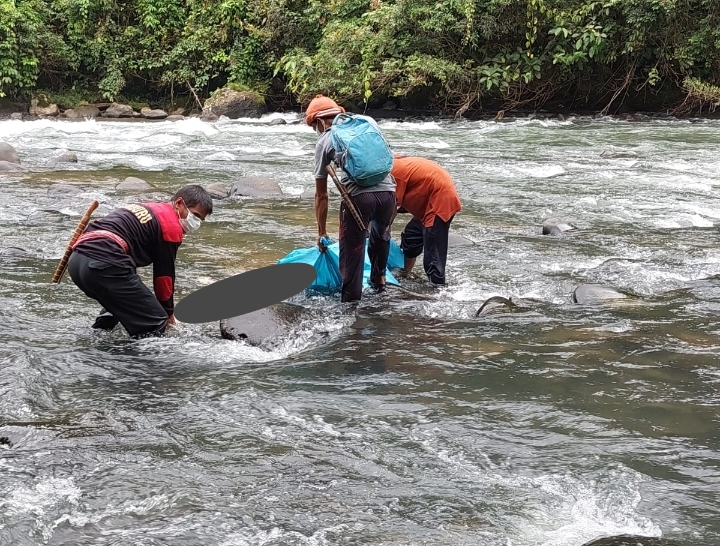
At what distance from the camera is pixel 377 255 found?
625 cm

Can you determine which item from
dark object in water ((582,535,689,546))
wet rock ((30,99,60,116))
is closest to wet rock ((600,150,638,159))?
dark object in water ((582,535,689,546))

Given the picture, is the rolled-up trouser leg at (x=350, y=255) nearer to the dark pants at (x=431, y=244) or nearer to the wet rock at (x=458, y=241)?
the dark pants at (x=431, y=244)

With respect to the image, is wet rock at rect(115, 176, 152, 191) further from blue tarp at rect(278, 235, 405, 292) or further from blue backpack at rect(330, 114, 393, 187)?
blue backpack at rect(330, 114, 393, 187)

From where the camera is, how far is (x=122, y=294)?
16.2 feet

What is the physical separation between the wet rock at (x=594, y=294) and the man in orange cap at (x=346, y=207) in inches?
63.0

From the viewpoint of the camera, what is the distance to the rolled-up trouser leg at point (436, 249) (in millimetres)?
6332

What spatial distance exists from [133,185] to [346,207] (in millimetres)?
5969

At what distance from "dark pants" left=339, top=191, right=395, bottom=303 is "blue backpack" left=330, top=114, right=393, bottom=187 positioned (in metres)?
0.16

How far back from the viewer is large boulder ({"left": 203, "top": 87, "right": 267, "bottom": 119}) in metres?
21.5

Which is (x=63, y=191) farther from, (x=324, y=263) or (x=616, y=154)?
(x=616, y=154)

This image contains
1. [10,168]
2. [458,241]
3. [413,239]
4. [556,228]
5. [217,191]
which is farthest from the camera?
[10,168]

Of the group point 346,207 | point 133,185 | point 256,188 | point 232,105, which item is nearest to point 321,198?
point 346,207

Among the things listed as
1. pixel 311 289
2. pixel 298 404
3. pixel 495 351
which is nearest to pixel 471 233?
pixel 311 289

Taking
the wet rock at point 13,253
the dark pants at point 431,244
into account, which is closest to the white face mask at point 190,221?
the dark pants at point 431,244
